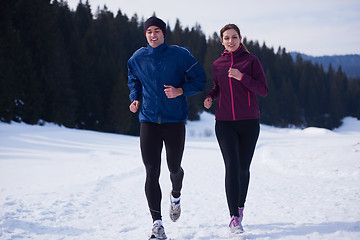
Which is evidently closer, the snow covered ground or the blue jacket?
the blue jacket

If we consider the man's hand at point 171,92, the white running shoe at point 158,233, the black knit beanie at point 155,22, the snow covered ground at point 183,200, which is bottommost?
the snow covered ground at point 183,200

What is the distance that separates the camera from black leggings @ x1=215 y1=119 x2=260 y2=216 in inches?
129

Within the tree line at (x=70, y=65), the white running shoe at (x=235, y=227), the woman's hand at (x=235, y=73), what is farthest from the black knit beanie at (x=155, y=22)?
the tree line at (x=70, y=65)

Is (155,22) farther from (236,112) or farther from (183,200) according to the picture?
(183,200)

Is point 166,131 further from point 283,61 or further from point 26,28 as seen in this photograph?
point 283,61

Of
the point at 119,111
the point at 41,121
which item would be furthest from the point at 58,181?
the point at 119,111

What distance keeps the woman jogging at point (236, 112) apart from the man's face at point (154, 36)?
2.34ft

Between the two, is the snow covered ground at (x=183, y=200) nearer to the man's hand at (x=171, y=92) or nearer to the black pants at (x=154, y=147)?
the black pants at (x=154, y=147)

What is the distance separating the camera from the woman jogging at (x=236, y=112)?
128 inches

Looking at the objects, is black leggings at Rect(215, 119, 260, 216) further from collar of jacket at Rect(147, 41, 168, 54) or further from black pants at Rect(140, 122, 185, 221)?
collar of jacket at Rect(147, 41, 168, 54)

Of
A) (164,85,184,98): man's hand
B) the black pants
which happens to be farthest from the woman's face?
the black pants

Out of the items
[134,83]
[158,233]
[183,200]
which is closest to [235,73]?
[134,83]

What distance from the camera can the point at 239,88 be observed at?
3.33 meters

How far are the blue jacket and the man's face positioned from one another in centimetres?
5
